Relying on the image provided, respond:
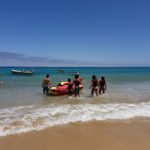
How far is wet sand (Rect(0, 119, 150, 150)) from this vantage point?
3.73 meters

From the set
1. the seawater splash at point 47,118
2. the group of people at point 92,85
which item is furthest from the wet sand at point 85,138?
the group of people at point 92,85

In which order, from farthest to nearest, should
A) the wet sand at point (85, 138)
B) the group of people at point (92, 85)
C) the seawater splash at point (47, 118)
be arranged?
the group of people at point (92, 85), the seawater splash at point (47, 118), the wet sand at point (85, 138)

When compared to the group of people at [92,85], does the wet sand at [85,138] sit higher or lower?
lower

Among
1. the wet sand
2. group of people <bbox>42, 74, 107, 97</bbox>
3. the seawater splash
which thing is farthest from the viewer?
group of people <bbox>42, 74, 107, 97</bbox>

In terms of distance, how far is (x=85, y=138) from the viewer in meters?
4.12

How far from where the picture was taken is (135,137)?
13.7 feet

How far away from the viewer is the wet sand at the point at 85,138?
373 centimetres

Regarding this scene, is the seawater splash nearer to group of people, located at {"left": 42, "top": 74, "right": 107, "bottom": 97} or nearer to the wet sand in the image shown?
the wet sand

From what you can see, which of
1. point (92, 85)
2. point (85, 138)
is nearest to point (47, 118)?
point (85, 138)

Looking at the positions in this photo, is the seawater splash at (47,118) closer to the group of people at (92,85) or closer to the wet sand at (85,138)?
the wet sand at (85,138)

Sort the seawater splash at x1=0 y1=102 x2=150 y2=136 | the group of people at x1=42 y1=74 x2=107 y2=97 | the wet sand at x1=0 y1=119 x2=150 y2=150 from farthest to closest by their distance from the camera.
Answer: the group of people at x1=42 y1=74 x2=107 y2=97 → the seawater splash at x1=0 y1=102 x2=150 y2=136 → the wet sand at x1=0 y1=119 x2=150 y2=150

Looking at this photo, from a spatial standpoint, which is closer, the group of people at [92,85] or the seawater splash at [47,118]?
the seawater splash at [47,118]

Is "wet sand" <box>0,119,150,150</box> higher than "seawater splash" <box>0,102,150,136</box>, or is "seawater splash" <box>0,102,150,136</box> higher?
"wet sand" <box>0,119,150,150</box>

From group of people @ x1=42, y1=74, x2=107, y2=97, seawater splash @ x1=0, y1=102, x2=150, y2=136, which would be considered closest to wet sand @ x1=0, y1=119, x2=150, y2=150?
seawater splash @ x1=0, y1=102, x2=150, y2=136
